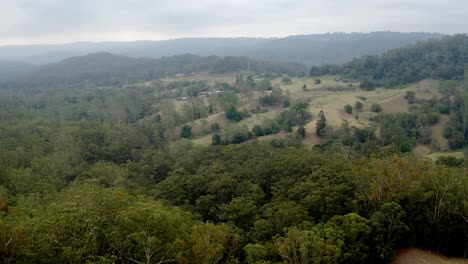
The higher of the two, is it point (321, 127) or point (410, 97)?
point (410, 97)

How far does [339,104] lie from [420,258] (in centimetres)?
6124

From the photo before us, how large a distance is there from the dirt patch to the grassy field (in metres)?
35.4

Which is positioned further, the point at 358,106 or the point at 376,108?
the point at 358,106

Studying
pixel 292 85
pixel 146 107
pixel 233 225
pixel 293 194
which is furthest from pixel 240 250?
pixel 292 85

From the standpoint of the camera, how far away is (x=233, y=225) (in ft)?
71.8

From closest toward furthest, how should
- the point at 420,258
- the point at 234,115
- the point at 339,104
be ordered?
1. the point at 420,258
2. the point at 234,115
3. the point at 339,104

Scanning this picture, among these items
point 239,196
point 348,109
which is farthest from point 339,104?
point 239,196

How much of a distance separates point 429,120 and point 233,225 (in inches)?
2123

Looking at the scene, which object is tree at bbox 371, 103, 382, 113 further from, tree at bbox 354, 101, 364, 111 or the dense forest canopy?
the dense forest canopy

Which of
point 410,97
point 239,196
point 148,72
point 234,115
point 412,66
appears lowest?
point 234,115

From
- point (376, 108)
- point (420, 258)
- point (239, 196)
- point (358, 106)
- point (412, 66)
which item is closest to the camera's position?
point (420, 258)

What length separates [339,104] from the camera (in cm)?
7962

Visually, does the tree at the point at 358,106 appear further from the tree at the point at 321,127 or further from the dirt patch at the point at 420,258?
the dirt patch at the point at 420,258

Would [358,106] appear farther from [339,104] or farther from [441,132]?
[441,132]
